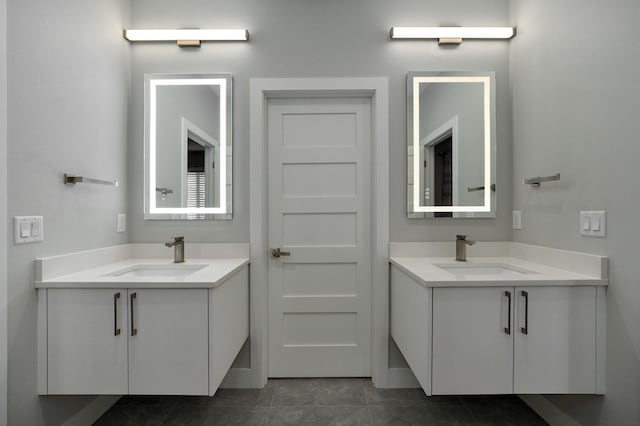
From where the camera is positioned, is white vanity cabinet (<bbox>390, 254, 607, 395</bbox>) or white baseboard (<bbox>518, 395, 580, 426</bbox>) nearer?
white vanity cabinet (<bbox>390, 254, 607, 395</bbox>)

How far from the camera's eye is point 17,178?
1.39 meters

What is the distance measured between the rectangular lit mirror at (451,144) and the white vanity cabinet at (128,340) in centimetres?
149

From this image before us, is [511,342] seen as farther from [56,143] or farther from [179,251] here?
[56,143]

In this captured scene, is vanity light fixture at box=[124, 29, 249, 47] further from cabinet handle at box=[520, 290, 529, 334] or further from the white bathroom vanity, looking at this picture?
cabinet handle at box=[520, 290, 529, 334]

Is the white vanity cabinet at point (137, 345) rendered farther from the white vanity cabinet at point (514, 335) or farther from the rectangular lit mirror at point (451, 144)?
the rectangular lit mirror at point (451, 144)

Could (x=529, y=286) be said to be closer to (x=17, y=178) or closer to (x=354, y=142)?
(x=354, y=142)

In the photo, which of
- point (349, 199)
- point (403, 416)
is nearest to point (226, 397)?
point (403, 416)

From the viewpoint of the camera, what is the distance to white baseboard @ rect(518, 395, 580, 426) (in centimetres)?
172

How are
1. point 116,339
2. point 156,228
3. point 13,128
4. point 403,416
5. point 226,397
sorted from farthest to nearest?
point 156,228, point 226,397, point 403,416, point 116,339, point 13,128

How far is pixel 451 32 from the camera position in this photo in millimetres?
2152

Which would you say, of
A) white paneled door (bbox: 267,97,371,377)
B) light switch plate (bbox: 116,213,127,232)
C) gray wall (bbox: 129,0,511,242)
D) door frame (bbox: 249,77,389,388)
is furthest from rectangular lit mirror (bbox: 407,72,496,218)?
light switch plate (bbox: 116,213,127,232)

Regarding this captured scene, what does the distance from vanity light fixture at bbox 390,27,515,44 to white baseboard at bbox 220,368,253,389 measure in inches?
96.9

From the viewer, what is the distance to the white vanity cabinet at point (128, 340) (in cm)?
147

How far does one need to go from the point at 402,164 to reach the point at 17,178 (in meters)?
2.03
